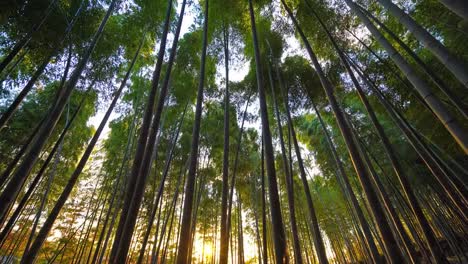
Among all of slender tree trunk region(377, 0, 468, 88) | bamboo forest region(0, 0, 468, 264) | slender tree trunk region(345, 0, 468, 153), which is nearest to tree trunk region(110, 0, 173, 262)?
bamboo forest region(0, 0, 468, 264)

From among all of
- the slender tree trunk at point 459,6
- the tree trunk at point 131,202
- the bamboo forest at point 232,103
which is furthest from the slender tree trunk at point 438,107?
the tree trunk at point 131,202

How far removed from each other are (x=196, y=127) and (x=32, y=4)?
354 cm

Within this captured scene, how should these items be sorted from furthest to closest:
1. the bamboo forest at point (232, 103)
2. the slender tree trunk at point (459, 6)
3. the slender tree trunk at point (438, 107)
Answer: the bamboo forest at point (232, 103)
the slender tree trunk at point (438, 107)
the slender tree trunk at point (459, 6)

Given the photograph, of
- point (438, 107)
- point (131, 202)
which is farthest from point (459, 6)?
point (131, 202)

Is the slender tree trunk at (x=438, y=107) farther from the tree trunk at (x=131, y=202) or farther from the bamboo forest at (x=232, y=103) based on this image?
the tree trunk at (x=131, y=202)

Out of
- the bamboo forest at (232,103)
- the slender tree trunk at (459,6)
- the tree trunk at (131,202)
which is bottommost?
the tree trunk at (131,202)

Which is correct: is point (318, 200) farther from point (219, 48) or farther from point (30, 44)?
point (30, 44)

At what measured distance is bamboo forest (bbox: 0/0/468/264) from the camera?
2.27 meters

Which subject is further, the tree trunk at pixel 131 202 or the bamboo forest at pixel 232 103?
the bamboo forest at pixel 232 103

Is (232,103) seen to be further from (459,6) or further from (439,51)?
(459,6)

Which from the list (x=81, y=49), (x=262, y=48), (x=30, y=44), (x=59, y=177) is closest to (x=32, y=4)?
(x=30, y=44)

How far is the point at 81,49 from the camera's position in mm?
4449

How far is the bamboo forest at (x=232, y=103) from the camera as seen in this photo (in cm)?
227

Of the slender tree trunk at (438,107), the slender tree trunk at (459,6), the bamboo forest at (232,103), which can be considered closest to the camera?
the slender tree trunk at (459,6)
